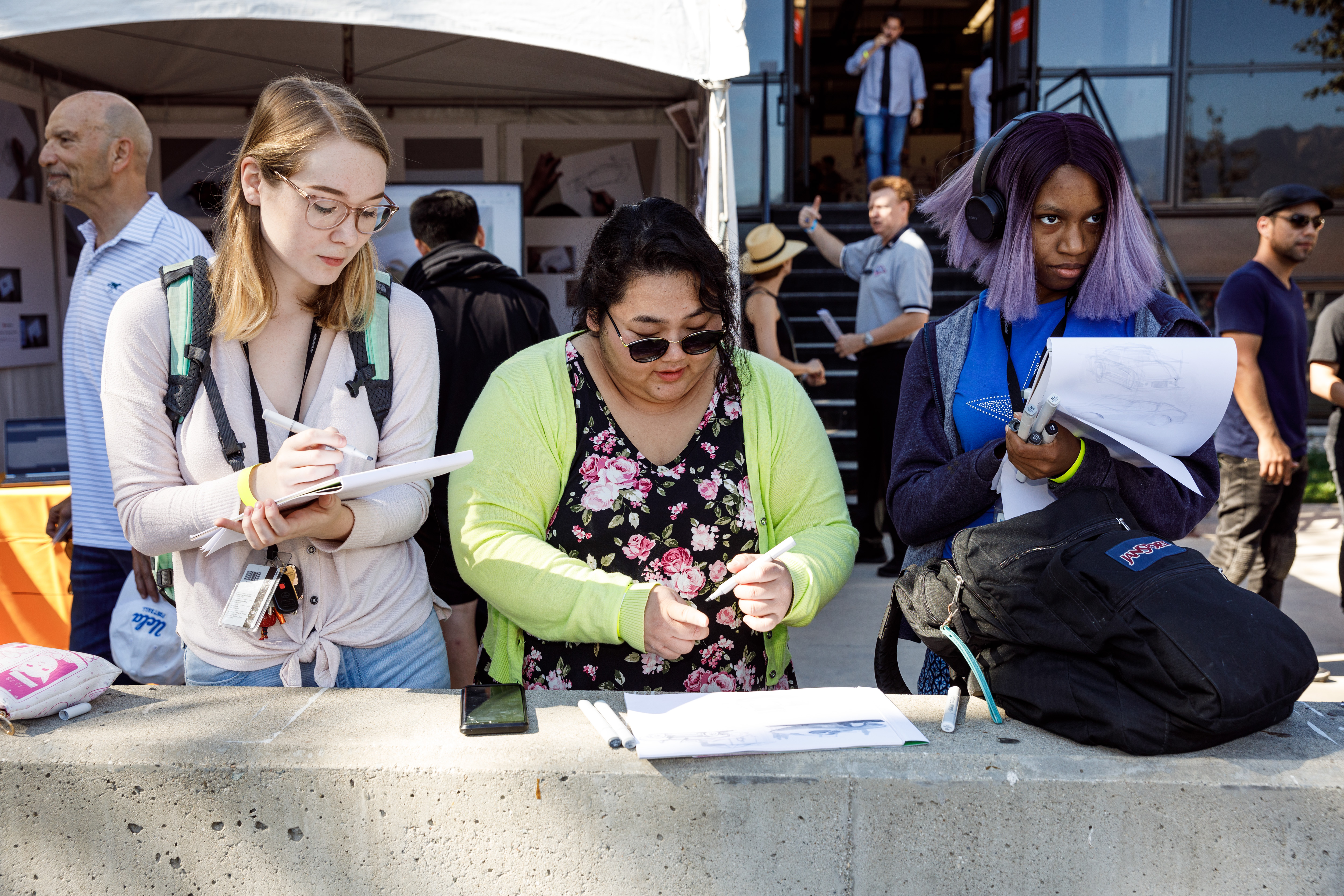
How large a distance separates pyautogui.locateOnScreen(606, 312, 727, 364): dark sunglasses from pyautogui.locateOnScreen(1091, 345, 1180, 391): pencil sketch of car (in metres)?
0.69

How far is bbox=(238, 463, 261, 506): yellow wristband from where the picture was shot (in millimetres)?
1693

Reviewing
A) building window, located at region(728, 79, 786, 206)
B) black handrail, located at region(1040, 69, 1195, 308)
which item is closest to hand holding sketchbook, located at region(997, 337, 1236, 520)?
black handrail, located at region(1040, 69, 1195, 308)

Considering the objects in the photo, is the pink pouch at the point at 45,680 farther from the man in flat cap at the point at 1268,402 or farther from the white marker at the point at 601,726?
the man in flat cap at the point at 1268,402

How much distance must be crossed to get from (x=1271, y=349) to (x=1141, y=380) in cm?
359

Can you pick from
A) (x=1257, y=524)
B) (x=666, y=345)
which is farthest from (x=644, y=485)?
(x=1257, y=524)

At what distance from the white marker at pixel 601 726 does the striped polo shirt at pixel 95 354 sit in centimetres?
176

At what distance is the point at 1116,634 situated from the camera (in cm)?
146

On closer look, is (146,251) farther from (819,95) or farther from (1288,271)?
(819,95)

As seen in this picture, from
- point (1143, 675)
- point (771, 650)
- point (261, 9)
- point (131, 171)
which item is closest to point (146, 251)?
point (131, 171)

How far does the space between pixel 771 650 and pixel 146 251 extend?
2.20 m

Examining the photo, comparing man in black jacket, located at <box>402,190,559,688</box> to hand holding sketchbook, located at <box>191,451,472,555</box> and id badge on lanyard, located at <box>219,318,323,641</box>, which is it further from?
hand holding sketchbook, located at <box>191,451,472,555</box>

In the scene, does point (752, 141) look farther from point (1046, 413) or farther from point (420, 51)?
point (1046, 413)

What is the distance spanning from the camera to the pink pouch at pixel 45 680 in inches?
62.3

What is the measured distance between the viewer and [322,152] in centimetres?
180
